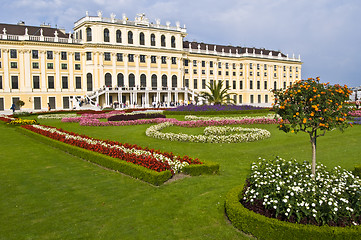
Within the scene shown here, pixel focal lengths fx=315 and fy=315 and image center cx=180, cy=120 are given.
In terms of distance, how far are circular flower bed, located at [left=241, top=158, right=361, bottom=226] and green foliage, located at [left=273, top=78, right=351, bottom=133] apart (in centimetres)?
125

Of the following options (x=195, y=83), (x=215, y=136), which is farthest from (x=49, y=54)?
(x=215, y=136)

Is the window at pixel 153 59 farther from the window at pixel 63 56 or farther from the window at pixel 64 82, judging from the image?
the window at pixel 64 82

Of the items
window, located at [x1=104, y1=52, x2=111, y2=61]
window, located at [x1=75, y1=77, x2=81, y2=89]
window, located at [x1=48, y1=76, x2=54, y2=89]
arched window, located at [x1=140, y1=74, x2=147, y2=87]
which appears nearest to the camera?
window, located at [x1=48, y1=76, x2=54, y2=89]

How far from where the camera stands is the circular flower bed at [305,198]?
591 cm

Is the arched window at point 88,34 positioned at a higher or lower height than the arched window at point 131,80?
higher

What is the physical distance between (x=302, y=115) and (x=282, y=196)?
212 centimetres

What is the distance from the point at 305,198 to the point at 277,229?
0.82 m

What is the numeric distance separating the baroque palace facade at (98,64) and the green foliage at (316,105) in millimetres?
45573

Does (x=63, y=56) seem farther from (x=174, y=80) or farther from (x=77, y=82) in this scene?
(x=174, y=80)

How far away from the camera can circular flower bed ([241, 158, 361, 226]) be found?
19.4 ft

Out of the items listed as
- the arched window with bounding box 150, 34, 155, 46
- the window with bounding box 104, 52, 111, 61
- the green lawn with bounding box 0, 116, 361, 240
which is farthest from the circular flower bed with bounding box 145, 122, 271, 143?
the arched window with bounding box 150, 34, 155, 46

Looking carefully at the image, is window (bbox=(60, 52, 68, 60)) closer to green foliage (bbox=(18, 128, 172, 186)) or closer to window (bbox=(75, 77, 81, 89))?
window (bbox=(75, 77, 81, 89))

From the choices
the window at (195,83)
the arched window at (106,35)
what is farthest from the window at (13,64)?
the window at (195,83)

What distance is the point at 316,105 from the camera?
7.25 m
